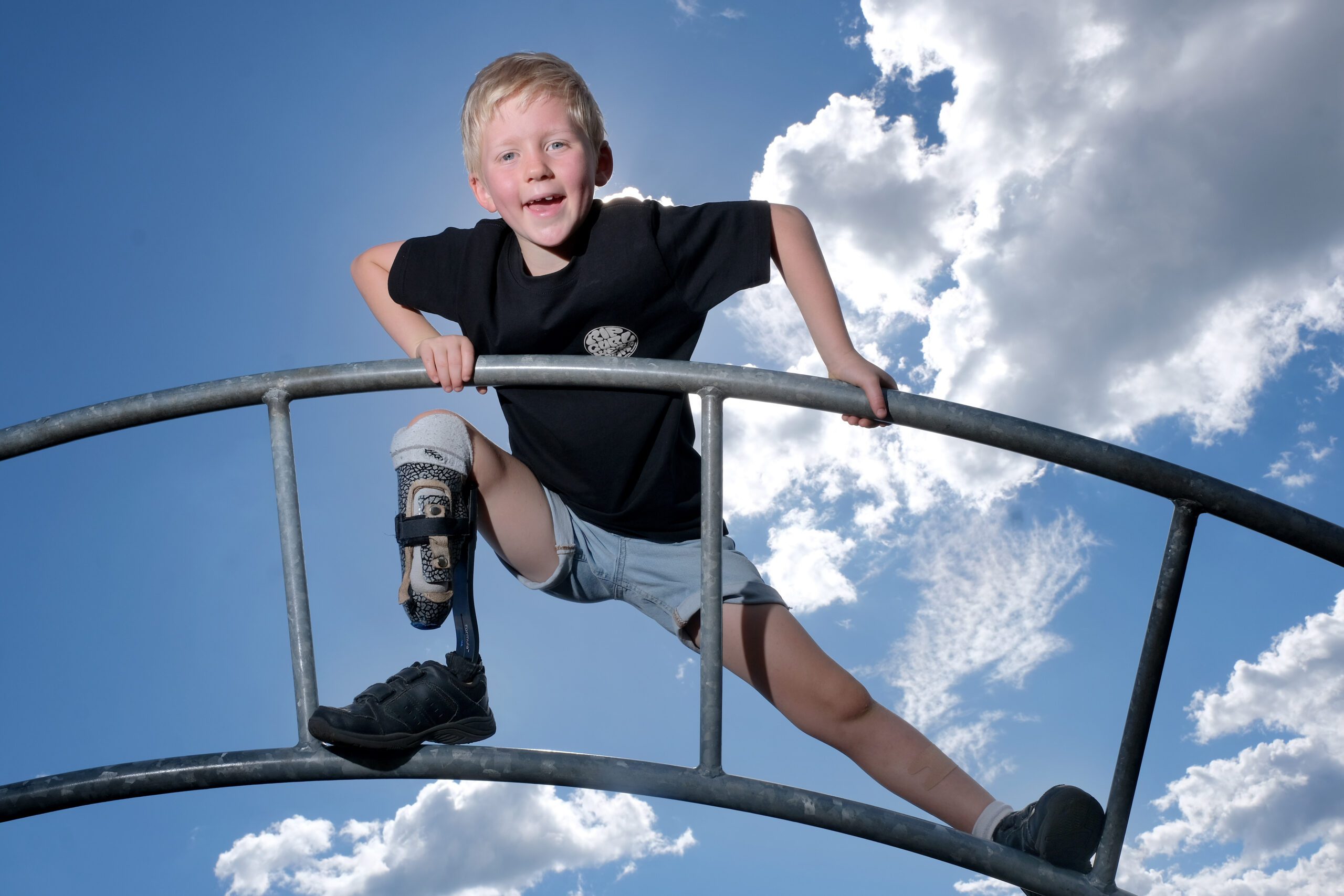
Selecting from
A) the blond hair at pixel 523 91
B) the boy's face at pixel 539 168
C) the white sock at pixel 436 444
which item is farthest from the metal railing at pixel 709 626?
the blond hair at pixel 523 91

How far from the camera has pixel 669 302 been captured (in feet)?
7.48

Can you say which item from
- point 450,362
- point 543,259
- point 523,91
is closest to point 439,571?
point 450,362

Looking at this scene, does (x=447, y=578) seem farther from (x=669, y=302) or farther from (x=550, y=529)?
(x=669, y=302)

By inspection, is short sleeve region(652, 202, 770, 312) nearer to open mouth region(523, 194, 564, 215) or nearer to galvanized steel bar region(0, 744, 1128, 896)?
open mouth region(523, 194, 564, 215)

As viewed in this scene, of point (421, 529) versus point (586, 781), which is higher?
point (421, 529)

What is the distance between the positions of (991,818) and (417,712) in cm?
111

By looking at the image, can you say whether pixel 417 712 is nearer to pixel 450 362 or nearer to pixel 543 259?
pixel 450 362

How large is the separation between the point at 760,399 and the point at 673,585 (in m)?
0.68

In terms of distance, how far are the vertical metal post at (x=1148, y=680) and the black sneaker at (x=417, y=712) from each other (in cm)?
109

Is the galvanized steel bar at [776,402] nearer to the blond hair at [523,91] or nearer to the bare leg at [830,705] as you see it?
the bare leg at [830,705]

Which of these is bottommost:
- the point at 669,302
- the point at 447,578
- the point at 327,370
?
the point at 447,578

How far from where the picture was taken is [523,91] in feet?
7.39

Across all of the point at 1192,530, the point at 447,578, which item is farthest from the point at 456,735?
the point at 1192,530

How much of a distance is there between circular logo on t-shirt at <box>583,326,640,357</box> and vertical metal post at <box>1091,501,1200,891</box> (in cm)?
113
